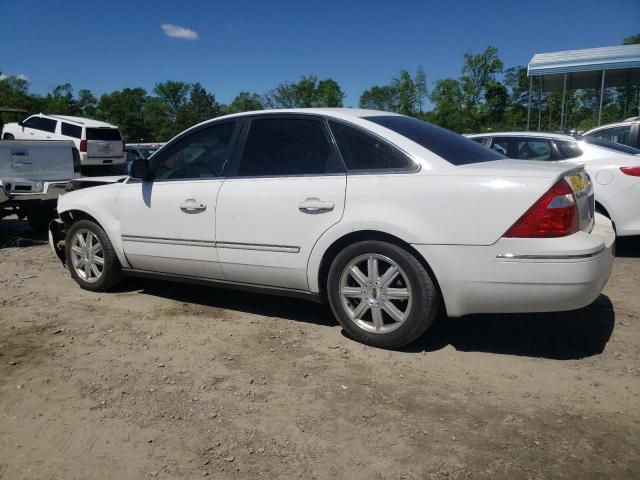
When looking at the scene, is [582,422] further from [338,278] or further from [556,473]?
[338,278]

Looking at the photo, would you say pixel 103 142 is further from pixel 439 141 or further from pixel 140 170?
pixel 439 141

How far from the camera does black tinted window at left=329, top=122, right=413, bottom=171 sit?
3568 millimetres

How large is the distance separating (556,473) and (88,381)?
8.62 ft

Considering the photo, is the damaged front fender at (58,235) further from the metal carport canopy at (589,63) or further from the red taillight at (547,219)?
the metal carport canopy at (589,63)

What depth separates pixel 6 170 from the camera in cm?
782

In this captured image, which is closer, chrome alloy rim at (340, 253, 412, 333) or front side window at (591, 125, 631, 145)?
chrome alloy rim at (340, 253, 412, 333)

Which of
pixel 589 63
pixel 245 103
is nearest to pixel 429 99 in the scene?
pixel 245 103

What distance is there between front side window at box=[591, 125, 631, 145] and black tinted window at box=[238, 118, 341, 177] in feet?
20.7

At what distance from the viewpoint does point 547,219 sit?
3.09 m

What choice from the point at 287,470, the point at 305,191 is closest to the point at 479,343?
the point at 305,191

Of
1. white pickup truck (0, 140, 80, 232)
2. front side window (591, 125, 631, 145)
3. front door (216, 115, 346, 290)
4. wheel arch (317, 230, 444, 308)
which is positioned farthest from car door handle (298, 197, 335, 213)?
front side window (591, 125, 631, 145)

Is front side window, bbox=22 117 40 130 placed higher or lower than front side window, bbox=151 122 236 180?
higher

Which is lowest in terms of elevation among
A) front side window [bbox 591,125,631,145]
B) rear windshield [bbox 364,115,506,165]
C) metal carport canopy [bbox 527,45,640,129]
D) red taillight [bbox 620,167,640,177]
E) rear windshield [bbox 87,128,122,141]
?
red taillight [bbox 620,167,640,177]

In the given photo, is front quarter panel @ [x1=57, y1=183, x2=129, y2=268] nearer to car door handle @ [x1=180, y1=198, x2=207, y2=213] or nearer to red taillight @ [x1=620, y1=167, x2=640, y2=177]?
car door handle @ [x1=180, y1=198, x2=207, y2=213]
